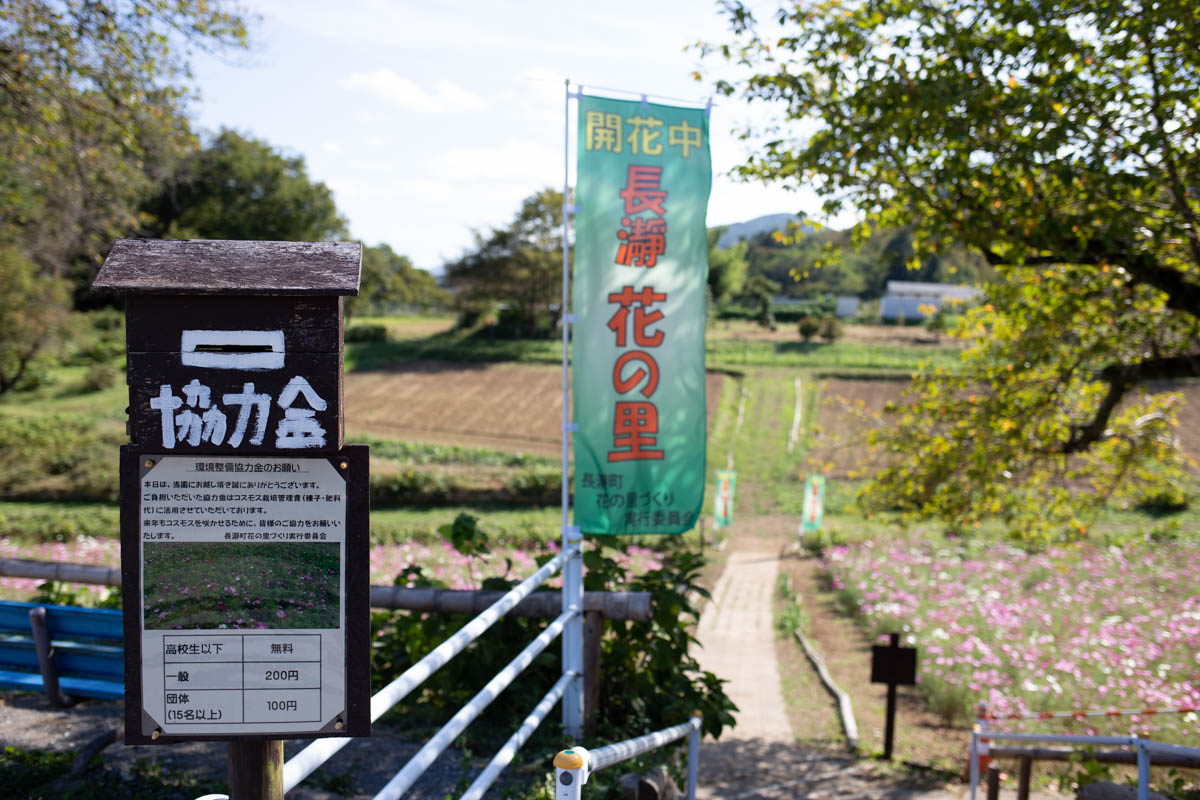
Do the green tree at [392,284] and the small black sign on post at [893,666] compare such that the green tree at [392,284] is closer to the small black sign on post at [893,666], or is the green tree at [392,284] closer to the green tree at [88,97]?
the green tree at [88,97]

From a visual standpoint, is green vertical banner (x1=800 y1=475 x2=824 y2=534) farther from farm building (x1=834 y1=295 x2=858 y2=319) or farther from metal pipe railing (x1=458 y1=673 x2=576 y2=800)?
farm building (x1=834 y1=295 x2=858 y2=319)

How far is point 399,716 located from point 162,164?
32.5 ft

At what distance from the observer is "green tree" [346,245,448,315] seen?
56.3 metres

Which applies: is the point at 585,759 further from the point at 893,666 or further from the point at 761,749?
the point at 893,666

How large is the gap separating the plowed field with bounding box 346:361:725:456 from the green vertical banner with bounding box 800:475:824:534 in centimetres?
1132

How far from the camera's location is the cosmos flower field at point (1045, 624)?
820 centimetres

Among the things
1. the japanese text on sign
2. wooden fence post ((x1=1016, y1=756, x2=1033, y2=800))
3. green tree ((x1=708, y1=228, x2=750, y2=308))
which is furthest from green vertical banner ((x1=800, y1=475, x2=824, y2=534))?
green tree ((x1=708, y1=228, x2=750, y2=308))

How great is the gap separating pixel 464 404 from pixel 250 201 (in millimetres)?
21124

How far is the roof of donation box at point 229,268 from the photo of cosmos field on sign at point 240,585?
1.69 ft

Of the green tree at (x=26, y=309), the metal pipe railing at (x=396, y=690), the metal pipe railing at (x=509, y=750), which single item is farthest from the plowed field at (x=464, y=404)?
the metal pipe railing at (x=396, y=690)

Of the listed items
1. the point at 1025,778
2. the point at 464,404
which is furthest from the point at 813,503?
the point at 464,404

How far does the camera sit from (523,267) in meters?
50.9

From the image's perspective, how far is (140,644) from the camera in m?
1.82

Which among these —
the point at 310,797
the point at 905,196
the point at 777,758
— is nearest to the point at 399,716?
the point at 310,797
